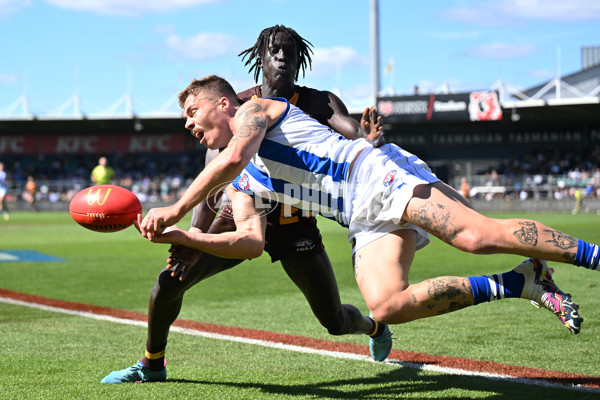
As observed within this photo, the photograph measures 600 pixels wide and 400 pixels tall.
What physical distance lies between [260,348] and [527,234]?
9.68 feet

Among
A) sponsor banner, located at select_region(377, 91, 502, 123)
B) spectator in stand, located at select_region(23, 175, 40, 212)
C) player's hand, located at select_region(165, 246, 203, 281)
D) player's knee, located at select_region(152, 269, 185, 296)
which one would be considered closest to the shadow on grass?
player's knee, located at select_region(152, 269, 185, 296)

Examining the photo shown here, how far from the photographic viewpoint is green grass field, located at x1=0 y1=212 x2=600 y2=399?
4.57 meters

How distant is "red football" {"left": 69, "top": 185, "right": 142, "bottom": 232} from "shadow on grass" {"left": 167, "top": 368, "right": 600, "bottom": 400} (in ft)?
4.56

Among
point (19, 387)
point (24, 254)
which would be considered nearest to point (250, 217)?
point (19, 387)

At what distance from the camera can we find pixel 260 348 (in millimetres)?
5949

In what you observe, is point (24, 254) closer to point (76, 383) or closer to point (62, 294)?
point (62, 294)

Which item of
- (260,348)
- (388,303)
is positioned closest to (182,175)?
(260,348)

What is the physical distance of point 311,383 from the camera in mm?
4777

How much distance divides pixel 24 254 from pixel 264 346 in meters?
11.0

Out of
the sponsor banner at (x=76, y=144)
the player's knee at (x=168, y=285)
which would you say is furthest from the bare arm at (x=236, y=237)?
the sponsor banner at (x=76, y=144)

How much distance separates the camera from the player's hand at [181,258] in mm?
4293

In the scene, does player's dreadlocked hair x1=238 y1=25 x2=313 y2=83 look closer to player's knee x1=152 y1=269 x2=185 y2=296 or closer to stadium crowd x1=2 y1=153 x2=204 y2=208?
player's knee x1=152 y1=269 x2=185 y2=296

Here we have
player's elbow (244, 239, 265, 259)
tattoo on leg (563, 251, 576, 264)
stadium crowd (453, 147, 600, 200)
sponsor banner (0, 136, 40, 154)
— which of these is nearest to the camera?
tattoo on leg (563, 251, 576, 264)

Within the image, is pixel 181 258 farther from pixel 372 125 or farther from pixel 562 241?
pixel 562 241
